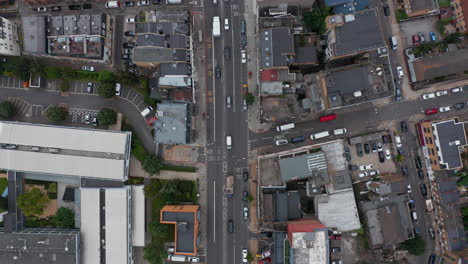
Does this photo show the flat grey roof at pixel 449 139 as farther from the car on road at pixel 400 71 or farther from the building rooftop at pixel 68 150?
the building rooftop at pixel 68 150

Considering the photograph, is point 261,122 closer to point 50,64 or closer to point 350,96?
point 350,96

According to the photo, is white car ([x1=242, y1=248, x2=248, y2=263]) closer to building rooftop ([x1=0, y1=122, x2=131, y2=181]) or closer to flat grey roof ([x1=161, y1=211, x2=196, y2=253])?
flat grey roof ([x1=161, y1=211, x2=196, y2=253])

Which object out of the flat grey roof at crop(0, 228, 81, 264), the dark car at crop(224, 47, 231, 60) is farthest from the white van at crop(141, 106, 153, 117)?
the flat grey roof at crop(0, 228, 81, 264)

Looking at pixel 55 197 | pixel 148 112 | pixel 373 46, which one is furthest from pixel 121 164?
pixel 373 46

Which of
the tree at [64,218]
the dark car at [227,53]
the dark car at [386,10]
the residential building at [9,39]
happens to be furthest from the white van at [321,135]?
the residential building at [9,39]

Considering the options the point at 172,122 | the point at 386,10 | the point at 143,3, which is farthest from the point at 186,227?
the point at 386,10
